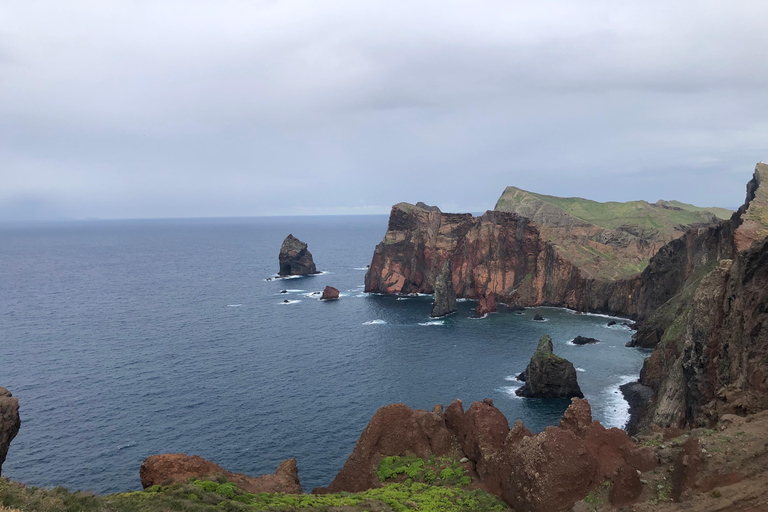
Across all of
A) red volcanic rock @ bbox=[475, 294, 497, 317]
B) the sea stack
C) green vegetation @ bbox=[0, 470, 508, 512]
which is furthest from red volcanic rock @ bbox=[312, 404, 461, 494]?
red volcanic rock @ bbox=[475, 294, 497, 317]

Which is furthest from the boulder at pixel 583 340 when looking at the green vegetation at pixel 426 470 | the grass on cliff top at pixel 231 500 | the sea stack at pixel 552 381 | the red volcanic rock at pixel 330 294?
the grass on cliff top at pixel 231 500

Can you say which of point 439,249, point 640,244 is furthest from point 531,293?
point 640,244

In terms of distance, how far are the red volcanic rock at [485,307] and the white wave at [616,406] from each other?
185ft

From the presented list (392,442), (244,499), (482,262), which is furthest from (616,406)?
(482,262)

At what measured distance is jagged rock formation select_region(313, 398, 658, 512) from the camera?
1364 inches

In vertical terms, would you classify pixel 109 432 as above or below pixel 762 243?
below

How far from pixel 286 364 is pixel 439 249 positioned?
85.6 m

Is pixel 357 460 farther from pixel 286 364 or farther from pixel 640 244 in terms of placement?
pixel 640 244

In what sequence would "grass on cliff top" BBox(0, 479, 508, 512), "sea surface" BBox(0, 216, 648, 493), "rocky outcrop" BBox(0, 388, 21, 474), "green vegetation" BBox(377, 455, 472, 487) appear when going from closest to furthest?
"grass on cliff top" BBox(0, 479, 508, 512)
"rocky outcrop" BBox(0, 388, 21, 474)
"green vegetation" BBox(377, 455, 472, 487)
"sea surface" BBox(0, 216, 648, 493)

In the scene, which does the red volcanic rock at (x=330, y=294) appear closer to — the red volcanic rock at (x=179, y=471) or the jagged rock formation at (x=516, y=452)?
the jagged rock formation at (x=516, y=452)

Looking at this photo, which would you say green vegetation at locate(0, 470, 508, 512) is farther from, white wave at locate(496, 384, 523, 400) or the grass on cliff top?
white wave at locate(496, 384, 523, 400)

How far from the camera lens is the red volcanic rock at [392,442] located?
47000mm

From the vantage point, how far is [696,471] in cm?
2870

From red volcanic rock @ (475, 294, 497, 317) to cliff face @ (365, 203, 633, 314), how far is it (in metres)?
2.40
